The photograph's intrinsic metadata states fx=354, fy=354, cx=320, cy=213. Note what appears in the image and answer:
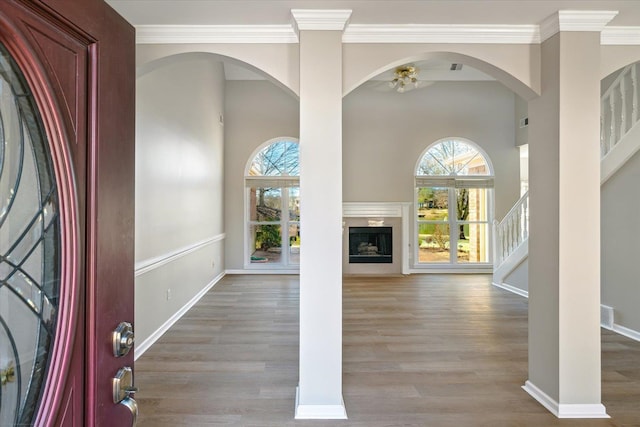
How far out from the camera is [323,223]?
7.59 ft

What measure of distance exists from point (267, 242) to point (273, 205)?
783 millimetres

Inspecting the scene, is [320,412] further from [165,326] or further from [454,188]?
[454,188]

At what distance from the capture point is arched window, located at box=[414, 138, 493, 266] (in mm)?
7344

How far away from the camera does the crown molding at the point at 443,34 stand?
2406 millimetres

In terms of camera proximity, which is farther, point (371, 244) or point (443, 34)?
point (371, 244)

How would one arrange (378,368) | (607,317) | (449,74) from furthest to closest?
(449,74) < (607,317) < (378,368)

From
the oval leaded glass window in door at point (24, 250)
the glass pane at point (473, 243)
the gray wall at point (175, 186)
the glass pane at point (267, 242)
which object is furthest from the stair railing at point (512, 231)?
the oval leaded glass window in door at point (24, 250)

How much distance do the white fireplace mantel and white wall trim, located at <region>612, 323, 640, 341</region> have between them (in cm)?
362

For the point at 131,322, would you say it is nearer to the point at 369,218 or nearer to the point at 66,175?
the point at 66,175

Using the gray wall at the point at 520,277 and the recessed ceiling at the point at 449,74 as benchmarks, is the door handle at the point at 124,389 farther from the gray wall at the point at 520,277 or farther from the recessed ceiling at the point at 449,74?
the recessed ceiling at the point at 449,74

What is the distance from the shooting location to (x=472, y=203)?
7449 millimetres

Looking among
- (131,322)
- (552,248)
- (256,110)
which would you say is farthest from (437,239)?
(131,322)

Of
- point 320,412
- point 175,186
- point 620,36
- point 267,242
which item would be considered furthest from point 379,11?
point 267,242

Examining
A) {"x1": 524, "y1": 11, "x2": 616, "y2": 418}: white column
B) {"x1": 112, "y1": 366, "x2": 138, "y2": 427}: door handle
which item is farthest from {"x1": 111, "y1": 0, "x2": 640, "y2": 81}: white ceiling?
{"x1": 112, "y1": 366, "x2": 138, "y2": 427}: door handle
